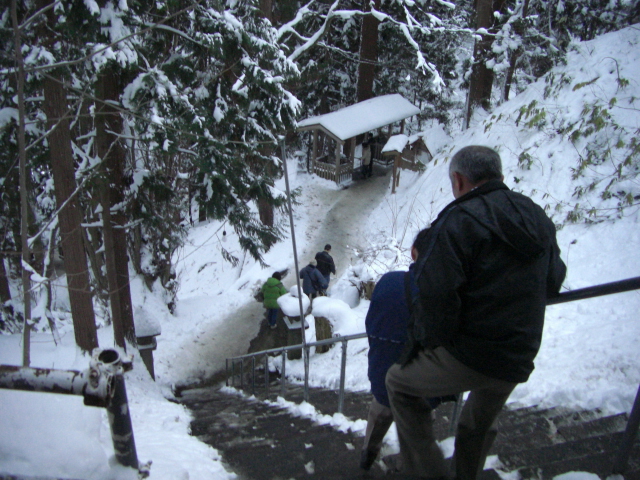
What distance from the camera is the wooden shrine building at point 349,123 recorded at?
1805 cm

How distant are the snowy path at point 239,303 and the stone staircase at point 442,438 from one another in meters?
6.08

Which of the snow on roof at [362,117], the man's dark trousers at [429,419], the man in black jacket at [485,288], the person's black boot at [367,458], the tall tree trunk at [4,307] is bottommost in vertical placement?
the tall tree trunk at [4,307]

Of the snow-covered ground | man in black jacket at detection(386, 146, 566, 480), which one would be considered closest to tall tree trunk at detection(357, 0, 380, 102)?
the snow-covered ground

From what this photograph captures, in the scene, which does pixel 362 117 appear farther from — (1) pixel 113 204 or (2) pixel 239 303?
(1) pixel 113 204

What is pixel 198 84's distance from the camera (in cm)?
793

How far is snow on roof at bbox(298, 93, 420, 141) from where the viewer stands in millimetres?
17984

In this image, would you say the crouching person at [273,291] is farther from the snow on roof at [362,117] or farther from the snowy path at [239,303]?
the snow on roof at [362,117]

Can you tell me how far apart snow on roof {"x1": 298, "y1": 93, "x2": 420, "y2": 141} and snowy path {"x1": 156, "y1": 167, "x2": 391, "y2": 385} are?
270cm

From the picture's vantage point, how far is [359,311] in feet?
32.6

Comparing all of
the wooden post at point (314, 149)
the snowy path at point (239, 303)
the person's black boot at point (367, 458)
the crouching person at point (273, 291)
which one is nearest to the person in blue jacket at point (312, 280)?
the crouching person at point (273, 291)

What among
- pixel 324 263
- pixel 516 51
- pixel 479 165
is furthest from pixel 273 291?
pixel 516 51

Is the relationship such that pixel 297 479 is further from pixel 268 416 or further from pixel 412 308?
pixel 268 416

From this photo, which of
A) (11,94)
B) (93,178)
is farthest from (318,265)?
(11,94)

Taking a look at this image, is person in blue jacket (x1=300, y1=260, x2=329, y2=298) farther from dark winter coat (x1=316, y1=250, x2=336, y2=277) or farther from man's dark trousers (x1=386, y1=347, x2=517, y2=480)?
man's dark trousers (x1=386, y1=347, x2=517, y2=480)
